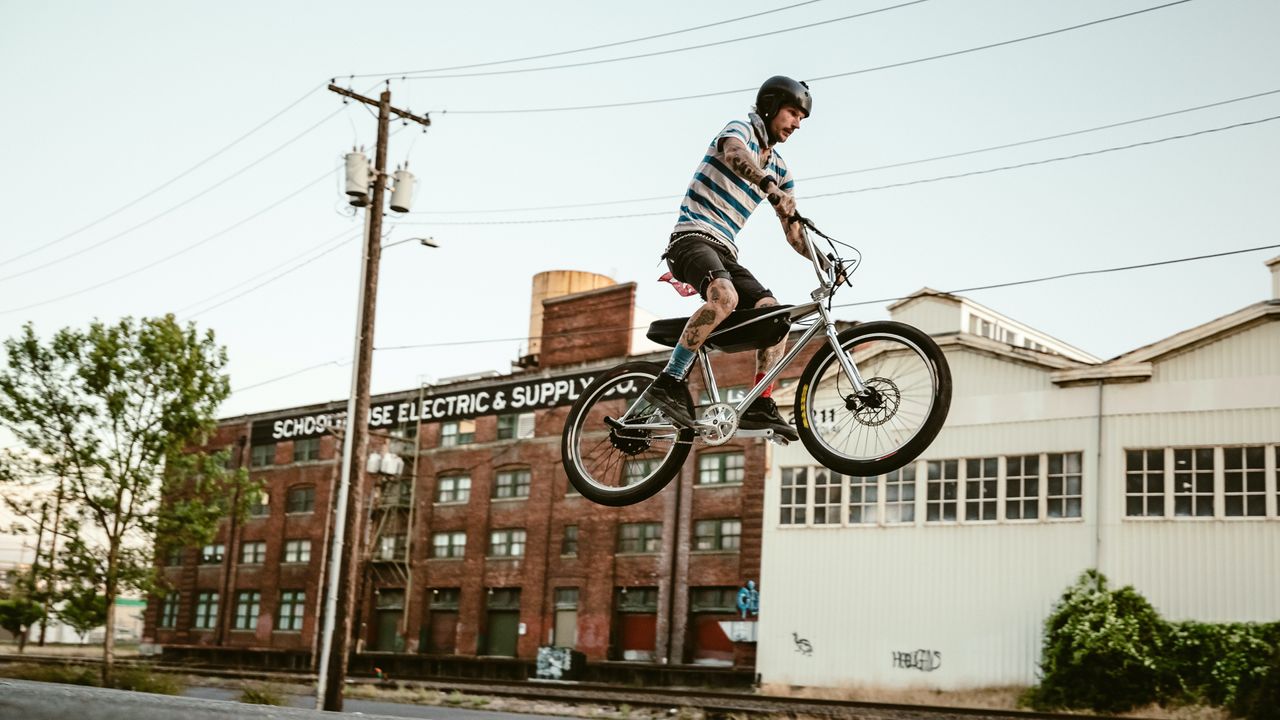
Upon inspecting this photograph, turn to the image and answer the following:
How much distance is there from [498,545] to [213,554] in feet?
71.9

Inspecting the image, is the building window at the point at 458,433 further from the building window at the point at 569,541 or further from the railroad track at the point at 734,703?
the railroad track at the point at 734,703

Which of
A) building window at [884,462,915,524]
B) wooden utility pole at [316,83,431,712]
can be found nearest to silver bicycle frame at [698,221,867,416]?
wooden utility pole at [316,83,431,712]

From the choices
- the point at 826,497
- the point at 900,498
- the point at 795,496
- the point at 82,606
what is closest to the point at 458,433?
the point at 795,496

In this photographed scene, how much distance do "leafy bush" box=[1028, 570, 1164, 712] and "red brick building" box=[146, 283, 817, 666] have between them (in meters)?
10.2

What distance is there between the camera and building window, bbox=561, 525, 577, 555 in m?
52.2

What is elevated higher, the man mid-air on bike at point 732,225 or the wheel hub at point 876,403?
the man mid-air on bike at point 732,225

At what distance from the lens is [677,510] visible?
49.2m

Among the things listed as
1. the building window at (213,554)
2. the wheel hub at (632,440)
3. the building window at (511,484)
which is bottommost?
the building window at (213,554)

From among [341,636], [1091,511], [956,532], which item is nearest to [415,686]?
[341,636]

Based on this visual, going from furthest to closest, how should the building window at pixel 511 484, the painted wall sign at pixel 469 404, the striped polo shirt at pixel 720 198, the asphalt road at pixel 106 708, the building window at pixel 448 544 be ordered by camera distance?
1. the building window at pixel 448 544
2. the building window at pixel 511 484
3. the painted wall sign at pixel 469 404
4. the striped polo shirt at pixel 720 198
5. the asphalt road at pixel 106 708

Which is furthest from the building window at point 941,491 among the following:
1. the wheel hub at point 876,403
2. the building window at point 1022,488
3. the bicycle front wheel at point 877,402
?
the wheel hub at point 876,403

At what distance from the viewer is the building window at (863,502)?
116 ft

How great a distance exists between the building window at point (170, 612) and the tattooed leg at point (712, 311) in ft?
225

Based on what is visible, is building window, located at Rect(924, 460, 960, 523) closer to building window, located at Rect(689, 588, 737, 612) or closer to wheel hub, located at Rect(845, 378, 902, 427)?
building window, located at Rect(689, 588, 737, 612)
